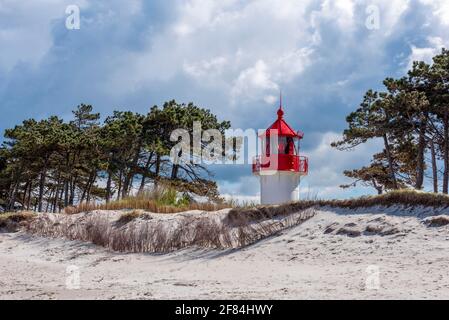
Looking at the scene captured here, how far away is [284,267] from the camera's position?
12.4 meters

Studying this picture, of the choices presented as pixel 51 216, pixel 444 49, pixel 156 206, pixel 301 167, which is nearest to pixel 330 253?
pixel 156 206

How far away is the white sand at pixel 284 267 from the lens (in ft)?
30.5

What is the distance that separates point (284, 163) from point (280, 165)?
0.21 m

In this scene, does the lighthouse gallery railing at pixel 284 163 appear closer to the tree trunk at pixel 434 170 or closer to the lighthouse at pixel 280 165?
the lighthouse at pixel 280 165

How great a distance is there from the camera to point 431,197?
1338cm

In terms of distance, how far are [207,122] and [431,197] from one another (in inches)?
960

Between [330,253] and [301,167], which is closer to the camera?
[330,253]

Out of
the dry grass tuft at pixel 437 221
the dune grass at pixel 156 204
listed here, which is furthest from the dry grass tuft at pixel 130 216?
the dry grass tuft at pixel 437 221

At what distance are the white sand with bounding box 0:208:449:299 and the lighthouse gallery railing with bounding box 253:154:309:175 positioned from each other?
7013 millimetres

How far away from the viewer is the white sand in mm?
9297

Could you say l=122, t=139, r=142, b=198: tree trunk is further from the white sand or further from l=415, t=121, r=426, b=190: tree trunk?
the white sand

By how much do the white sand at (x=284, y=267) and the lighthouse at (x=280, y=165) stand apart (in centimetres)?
704

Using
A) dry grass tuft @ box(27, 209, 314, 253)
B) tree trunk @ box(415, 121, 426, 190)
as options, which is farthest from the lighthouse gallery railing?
tree trunk @ box(415, 121, 426, 190)
